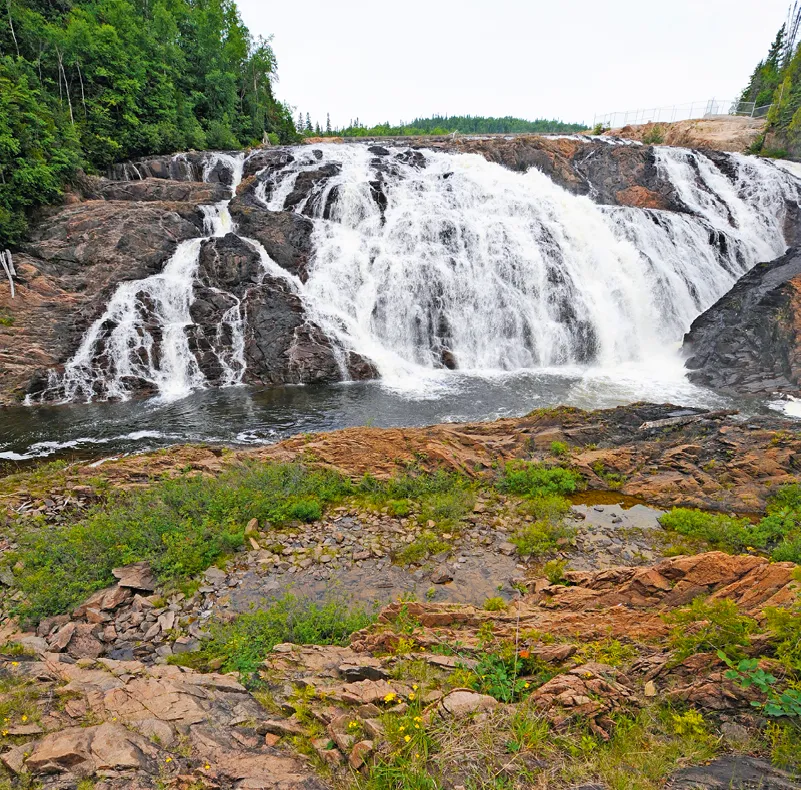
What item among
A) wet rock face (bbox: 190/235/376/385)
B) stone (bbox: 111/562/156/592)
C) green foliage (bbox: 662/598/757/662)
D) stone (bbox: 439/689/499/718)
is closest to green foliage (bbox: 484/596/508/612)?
green foliage (bbox: 662/598/757/662)

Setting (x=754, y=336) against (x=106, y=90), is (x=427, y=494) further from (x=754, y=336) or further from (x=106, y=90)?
(x=106, y=90)

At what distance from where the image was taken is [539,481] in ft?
30.6

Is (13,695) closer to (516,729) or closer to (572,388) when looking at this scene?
(516,729)

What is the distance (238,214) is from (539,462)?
19924 millimetres

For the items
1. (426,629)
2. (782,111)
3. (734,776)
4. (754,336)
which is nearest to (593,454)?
(426,629)

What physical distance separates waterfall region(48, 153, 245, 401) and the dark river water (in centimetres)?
96

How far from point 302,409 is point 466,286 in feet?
32.1

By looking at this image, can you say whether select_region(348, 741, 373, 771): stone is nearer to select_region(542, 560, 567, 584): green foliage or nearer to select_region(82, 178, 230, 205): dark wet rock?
select_region(542, 560, 567, 584): green foliage

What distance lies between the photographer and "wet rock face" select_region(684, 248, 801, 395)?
15.9m

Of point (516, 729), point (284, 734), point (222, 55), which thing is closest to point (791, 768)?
point (516, 729)

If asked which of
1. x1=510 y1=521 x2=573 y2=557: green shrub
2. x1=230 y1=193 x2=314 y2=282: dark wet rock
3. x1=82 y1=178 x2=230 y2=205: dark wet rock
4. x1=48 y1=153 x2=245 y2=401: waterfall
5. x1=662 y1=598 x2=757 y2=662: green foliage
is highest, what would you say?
x1=82 y1=178 x2=230 y2=205: dark wet rock

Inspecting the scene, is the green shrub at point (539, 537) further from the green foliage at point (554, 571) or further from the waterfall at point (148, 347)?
the waterfall at point (148, 347)

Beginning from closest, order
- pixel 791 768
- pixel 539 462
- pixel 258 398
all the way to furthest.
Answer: pixel 791 768 → pixel 539 462 → pixel 258 398

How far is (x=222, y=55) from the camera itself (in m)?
39.5
